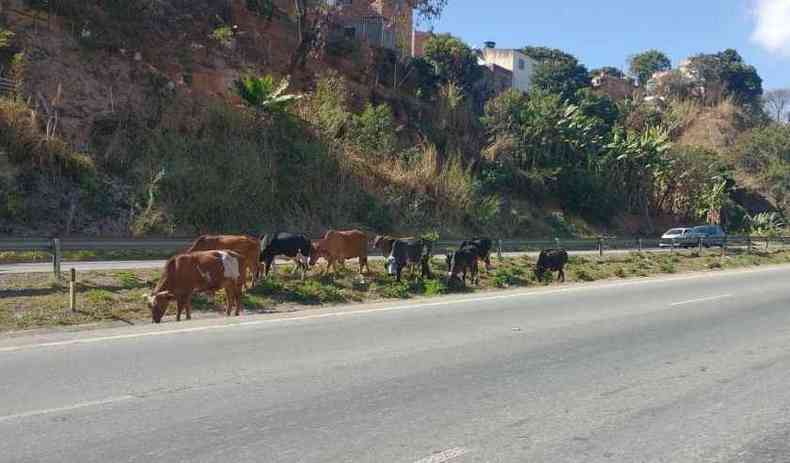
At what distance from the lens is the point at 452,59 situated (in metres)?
57.3

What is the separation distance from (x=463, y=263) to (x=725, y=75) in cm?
8275

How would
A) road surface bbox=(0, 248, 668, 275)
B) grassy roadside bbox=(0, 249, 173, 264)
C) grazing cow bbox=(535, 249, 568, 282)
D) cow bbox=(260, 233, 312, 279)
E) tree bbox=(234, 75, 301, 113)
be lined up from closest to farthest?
road surface bbox=(0, 248, 668, 275) → cow bbox=(260, 233, 312, 279) → grassy roadside bbox=(0, 249, 173, 264) → grazing cow bbox=(535, 249, 568, 282) → tree bbox=(234, 75, 301, 113)

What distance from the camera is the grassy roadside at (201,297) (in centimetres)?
1415

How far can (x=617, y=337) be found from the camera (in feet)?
40.0

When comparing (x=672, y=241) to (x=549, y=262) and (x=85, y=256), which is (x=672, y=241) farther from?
(x=85, y=256)

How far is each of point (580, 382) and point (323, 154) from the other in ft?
98.3

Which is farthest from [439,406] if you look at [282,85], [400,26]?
[400,26]

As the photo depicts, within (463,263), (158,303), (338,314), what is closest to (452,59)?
(463,263)

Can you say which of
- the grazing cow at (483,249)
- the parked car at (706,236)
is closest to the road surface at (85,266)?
the grazing cow at (483,249)

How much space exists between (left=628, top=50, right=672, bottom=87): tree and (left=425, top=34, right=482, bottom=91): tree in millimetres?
49848

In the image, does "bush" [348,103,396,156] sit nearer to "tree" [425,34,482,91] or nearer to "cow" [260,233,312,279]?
"tree" [425,34,482,91]

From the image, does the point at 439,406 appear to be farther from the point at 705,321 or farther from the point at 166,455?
the point at 705,321

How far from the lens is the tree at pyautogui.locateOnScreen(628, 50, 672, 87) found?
101500mm

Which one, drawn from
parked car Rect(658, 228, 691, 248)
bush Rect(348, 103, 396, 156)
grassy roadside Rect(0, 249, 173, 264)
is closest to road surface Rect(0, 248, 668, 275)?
grassy roadside Rect(0, 249, 173, 264)
